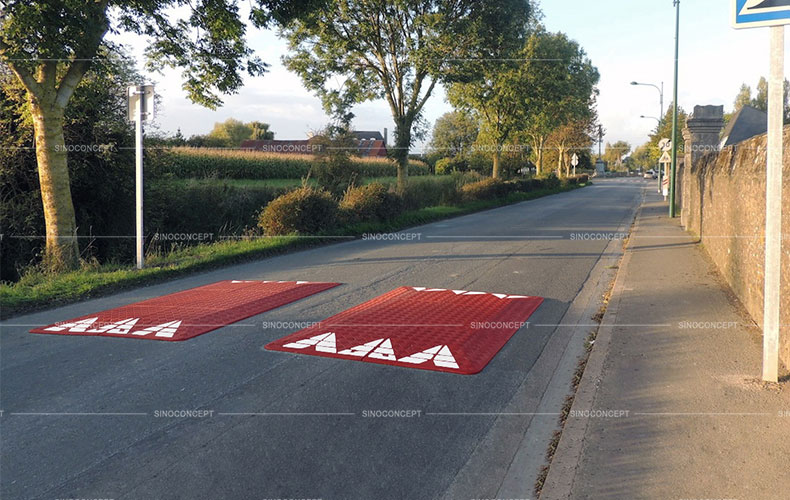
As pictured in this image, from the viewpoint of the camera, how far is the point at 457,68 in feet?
81.5

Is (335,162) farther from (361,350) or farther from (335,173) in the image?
(361,350)

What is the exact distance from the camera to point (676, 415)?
4.78 meters

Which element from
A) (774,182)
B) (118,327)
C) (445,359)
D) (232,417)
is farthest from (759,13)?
(118,327)

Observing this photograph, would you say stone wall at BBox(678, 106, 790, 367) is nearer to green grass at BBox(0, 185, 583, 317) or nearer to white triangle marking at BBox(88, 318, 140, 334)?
white triangle marking at BBox(88, 318, 140, 334)

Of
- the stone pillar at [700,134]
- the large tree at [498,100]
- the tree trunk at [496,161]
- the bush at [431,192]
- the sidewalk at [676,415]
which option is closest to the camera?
the sidewalk at [676,415]

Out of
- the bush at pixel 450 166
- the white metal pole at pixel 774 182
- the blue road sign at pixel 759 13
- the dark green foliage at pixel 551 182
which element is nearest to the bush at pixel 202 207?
→ the blue road sign at pixel 759 13

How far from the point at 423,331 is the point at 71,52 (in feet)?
30.2

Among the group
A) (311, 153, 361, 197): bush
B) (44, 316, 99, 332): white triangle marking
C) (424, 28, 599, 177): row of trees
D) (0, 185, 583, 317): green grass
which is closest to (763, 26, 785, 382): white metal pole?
(44, 316, 99, 332): white triangle marking

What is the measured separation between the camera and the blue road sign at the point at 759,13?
16.4 feet

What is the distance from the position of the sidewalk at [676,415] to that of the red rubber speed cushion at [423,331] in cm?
120

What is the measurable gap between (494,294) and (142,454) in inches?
259

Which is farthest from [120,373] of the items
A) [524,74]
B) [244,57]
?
[524,74]

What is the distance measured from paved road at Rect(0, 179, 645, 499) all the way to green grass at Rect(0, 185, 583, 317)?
0.66 meters

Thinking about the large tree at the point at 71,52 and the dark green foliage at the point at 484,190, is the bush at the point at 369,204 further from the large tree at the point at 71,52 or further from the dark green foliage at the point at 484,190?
the dark green foliage at the point at 484,190
